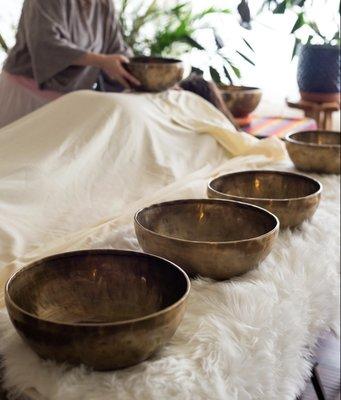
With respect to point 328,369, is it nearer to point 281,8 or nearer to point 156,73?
point 156,73

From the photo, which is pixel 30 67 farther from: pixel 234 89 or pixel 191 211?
pixel 234 89

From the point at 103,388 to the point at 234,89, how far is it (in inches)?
81.4

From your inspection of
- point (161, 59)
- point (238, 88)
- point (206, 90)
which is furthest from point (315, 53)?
point (161, 59)

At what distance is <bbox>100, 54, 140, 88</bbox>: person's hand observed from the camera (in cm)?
181

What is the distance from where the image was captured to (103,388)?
2.21 feet

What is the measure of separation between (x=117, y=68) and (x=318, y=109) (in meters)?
1.22

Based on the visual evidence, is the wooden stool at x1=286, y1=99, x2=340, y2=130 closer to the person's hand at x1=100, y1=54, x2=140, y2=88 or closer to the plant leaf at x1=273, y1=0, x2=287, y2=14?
the plant leaf at x1=273, y1=0, x2=287, y2=14

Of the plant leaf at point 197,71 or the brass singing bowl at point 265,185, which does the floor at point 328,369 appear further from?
the plant leaf at point 197,71

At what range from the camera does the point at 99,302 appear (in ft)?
2.87

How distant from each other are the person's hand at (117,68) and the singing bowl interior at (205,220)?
0.82 m

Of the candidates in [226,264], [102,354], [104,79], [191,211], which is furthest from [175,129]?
[102,354]

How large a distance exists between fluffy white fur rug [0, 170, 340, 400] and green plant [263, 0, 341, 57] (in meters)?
1.58

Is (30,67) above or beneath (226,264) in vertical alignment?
above

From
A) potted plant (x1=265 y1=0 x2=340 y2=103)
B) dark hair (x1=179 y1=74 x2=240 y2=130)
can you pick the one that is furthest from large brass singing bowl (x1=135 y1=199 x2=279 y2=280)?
potted plant (x1=265 y1=0 x2=340 y2=103)
